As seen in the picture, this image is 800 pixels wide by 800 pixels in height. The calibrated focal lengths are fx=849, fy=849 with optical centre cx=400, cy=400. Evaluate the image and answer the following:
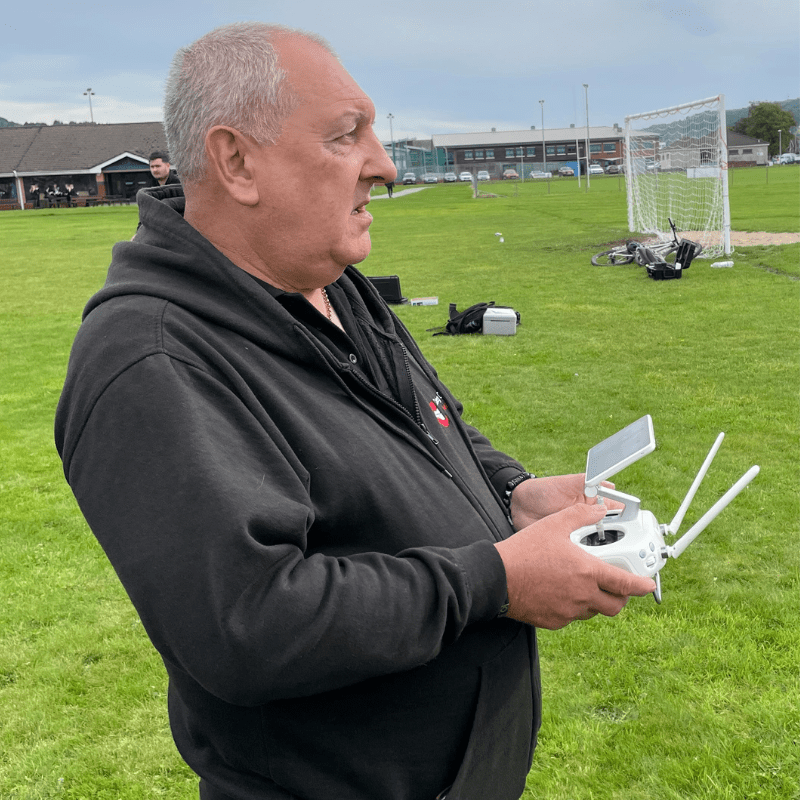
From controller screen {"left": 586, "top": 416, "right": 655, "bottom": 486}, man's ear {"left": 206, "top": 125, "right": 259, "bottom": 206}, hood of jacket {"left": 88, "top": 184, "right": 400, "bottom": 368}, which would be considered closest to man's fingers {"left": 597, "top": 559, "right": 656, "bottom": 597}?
controller screen {"left": 586, "top": 416, "right": 655, "bottom": 486}

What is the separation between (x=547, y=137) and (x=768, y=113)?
30.2 metres

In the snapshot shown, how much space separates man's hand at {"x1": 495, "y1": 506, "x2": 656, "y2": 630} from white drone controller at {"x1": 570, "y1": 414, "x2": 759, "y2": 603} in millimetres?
30

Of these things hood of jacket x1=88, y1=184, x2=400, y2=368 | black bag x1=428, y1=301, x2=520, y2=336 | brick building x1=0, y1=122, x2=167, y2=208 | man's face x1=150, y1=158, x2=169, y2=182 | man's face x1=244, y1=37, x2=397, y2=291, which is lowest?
black bag x1=428, y1=301, x2=520, y2=336

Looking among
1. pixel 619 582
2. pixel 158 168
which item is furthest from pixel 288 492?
pixel 158 168

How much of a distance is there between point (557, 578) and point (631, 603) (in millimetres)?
3423

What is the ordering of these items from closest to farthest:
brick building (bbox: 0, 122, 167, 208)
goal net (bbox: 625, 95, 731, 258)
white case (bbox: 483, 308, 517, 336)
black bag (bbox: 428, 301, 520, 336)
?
white case (bbox: 483, 308, 517, 336) → black bag (bbox: 428, 301, 520, 336) → goal net (bbox: 625, 95, 731, 258) → brick building (bbox: 0, 122, 167, 208)

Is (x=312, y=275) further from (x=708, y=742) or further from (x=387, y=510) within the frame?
(x=708, y=742)

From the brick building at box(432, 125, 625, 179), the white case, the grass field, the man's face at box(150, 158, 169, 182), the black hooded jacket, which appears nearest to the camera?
the black hooded jacket

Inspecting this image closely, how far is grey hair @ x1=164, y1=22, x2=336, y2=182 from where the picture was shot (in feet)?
4.78

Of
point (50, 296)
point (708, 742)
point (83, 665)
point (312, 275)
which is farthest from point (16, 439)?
point (50, 296)

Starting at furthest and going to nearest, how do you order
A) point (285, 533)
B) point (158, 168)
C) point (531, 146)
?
A: 1. point (531, 146)
2. point (158, 168)
3. point (285, 533)

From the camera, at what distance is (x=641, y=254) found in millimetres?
17438

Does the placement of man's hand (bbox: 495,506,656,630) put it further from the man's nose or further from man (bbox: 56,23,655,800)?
the man's nose

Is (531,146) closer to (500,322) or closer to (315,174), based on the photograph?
(500,322)
